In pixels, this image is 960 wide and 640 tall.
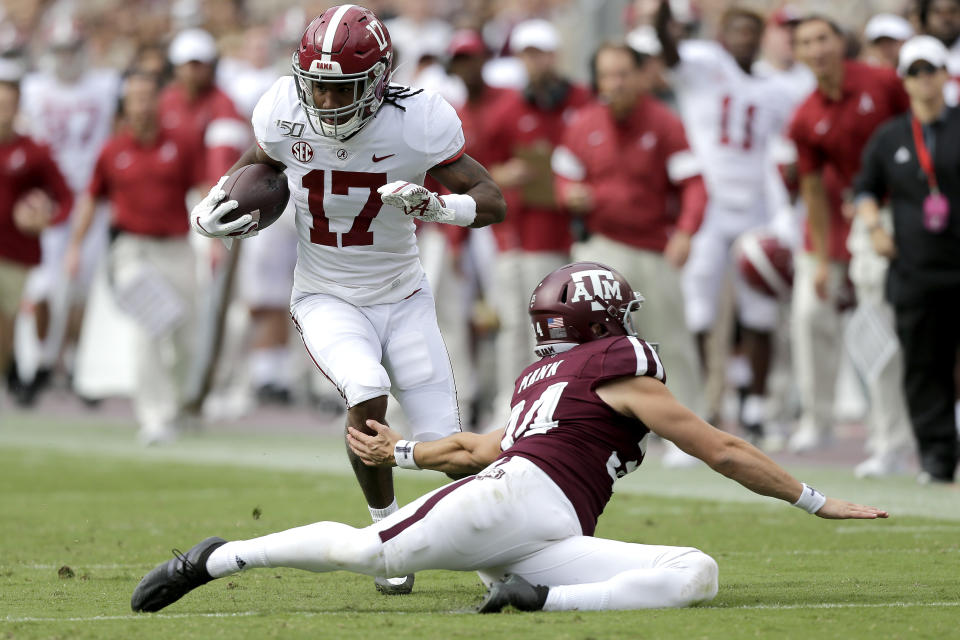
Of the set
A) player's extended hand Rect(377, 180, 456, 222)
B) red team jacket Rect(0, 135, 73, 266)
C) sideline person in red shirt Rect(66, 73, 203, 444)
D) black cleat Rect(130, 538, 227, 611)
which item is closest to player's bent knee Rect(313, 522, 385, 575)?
black cleat Rect(130, 538, 227, 611)

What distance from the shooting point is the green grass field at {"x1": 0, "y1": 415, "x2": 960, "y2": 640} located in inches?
195

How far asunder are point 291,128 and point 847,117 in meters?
4.69

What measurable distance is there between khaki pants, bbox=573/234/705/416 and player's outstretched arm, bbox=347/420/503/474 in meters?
5.18

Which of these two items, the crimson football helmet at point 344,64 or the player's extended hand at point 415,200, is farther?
the crimson football helmet at point 344,64

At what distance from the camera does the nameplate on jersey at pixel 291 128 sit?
6145 mm

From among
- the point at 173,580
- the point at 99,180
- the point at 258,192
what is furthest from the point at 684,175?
the point at 173,580

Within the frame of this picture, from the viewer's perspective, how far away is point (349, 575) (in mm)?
6418

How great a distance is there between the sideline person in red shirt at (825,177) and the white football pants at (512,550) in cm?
526

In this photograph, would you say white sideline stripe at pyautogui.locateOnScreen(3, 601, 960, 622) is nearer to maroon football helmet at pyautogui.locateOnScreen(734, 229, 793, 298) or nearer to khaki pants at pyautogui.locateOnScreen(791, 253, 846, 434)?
khaki pants at pyautogui.locateOnScreen(791, 253, 846, 434)

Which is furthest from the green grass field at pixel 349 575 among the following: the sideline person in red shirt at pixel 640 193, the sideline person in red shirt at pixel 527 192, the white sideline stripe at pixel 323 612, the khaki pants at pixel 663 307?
the sideline person in red shirt at pixel 527 192

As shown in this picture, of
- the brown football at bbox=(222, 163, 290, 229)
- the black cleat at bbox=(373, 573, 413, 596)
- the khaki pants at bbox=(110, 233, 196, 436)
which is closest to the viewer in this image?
the black cleat at bbox=(373, 573, 413, 596)

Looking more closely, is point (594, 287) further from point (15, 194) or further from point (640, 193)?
point (15, 194)

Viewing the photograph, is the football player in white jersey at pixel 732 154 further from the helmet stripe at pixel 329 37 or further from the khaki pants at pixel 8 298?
the helmet stripe at pixel 329 37

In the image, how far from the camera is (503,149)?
11.9 meters
